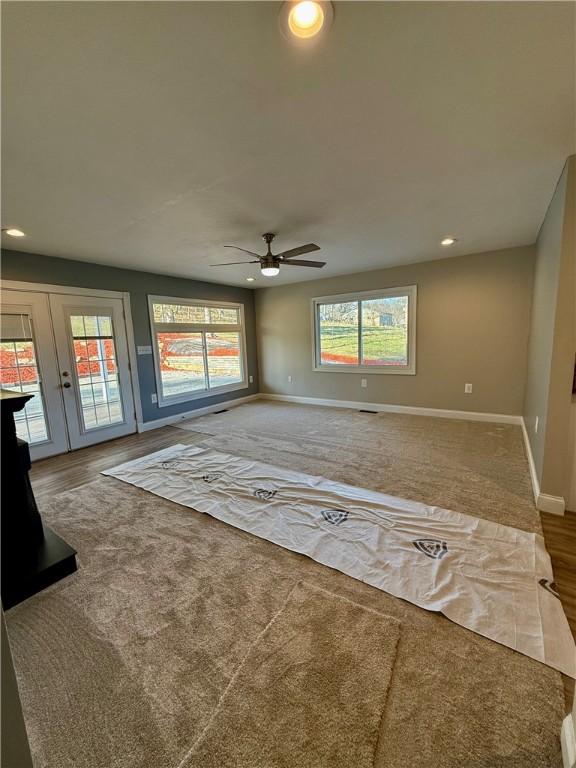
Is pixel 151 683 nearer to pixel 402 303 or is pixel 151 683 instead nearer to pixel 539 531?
pixel 539 531

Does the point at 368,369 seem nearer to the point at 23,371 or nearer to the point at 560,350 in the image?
the point at 560,350

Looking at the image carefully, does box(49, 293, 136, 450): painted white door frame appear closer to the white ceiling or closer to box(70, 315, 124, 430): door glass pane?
box(70, 315, 124, 430): door glass pane

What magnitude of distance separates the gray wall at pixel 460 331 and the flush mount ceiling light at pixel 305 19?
4.17 m

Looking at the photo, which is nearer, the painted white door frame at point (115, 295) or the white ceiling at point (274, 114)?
the white ceiling at point (274, 114)

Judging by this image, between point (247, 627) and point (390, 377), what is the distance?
449 cm

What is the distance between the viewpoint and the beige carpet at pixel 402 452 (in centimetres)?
255

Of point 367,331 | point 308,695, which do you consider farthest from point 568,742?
point 367,331

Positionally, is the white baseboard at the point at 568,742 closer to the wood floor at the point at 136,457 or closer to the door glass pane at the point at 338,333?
the wood floor at the point at 136,457

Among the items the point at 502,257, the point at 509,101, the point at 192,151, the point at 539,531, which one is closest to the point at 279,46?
the point at 192,151

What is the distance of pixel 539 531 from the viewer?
209 cm

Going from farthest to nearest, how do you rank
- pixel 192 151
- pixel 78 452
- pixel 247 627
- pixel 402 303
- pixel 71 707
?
pixel 402 303 → pixel 78 452 → pixel 192 151 → pixel 247 627 → pixel 71 707

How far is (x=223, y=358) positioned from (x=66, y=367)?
8.91 feet

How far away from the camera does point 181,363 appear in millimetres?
5379

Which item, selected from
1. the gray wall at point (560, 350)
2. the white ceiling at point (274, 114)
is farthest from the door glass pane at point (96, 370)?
the gray wall at point (560, 350)
